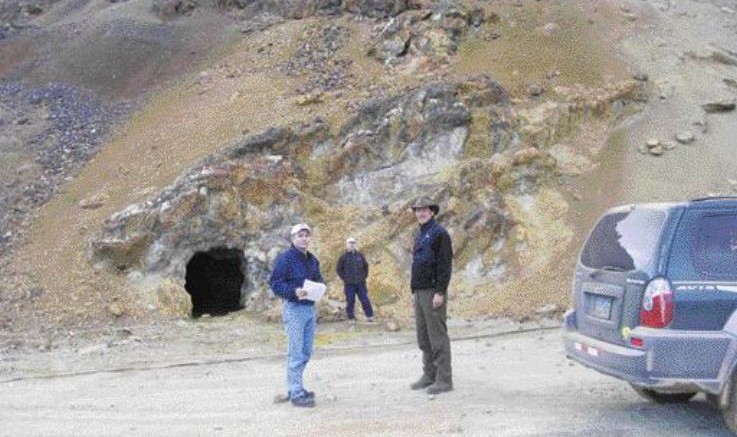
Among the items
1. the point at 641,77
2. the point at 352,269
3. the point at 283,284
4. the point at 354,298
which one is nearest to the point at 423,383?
the point at 283,284

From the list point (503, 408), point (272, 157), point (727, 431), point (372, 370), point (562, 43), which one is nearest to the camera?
point (727, 431)

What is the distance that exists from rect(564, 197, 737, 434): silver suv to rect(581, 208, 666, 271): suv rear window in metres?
0.01

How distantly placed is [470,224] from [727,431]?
11085 mm

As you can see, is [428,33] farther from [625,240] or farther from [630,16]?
[625,240]

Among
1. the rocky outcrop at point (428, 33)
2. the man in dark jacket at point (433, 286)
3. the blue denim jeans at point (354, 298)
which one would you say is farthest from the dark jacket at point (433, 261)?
the rocky outcrop at point (428, 33)

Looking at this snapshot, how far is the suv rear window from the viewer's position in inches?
272

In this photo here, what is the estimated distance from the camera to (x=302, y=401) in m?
8.65

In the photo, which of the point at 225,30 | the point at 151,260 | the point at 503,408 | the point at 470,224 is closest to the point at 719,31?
the point at 470,224

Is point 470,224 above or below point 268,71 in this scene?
below

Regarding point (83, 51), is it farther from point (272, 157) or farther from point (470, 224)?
point (470, 224)

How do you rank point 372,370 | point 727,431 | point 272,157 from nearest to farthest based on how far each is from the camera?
point 727,431 → point 372,370 → point 272,157

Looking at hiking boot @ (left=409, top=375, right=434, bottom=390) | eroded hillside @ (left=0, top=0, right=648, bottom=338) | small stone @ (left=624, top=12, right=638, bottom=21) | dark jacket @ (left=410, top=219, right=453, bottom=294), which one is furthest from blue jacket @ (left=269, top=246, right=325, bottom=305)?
small stone @ (left=624, top=12, right=638, bottom=21)

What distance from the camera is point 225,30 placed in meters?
28.7

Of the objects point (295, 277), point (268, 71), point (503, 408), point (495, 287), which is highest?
point (268, 71)
